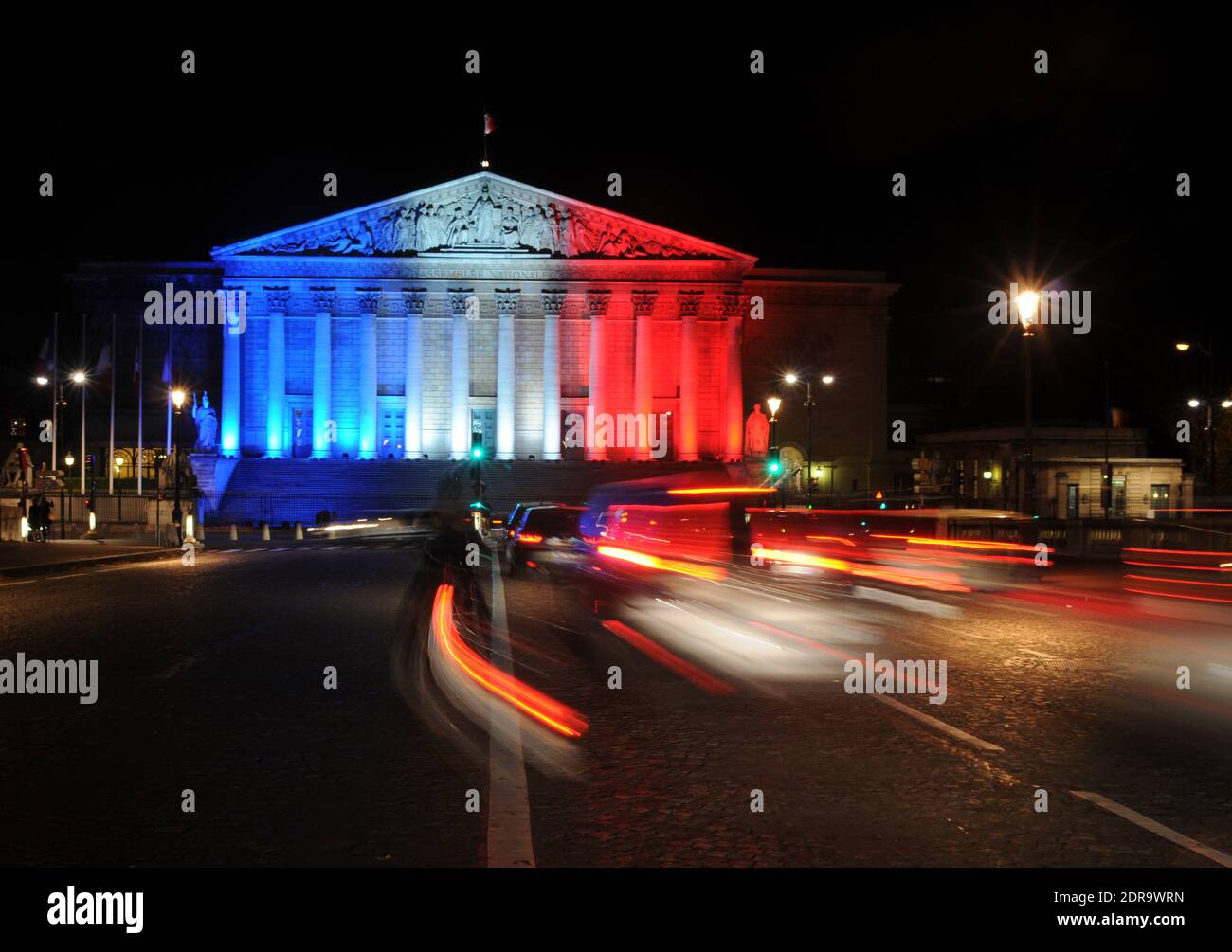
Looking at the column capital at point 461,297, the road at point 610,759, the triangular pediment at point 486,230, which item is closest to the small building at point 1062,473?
the triangular pediment at point 486,230

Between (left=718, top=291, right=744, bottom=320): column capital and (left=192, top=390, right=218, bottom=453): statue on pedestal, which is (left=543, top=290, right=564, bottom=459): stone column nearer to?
(left=718, top=291, right=744, bottom=320): column capital

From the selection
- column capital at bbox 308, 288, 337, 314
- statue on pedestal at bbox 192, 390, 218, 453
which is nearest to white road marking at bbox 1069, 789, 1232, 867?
statue on pedestal at bbox 192, 390, 218, 453

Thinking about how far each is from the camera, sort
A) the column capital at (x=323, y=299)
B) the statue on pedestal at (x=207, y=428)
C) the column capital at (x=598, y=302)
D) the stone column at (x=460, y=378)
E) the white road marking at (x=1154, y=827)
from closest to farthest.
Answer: the white road marking at (x=1154, y=827) → the statue on pedestal at (x=207, y=428) → the column capital at (x=323, y=299) → the stone column at (x=460, y=378) → the column capital at (x=598, y=302)

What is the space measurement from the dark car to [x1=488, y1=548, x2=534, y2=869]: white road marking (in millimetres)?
17154

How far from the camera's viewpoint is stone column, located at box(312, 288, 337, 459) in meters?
Answer: 65.7

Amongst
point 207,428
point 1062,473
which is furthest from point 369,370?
point 1062,473

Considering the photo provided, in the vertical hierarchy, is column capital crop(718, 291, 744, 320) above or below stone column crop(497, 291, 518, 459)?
above

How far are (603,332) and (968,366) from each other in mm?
40265

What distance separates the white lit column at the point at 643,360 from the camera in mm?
66938

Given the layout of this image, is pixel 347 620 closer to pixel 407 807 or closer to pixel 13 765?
pixel 13 765

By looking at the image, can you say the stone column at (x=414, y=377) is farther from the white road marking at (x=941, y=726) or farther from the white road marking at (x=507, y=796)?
the white road marking at (x=941, y=726)

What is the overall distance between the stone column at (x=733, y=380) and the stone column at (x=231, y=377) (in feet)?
93.8
